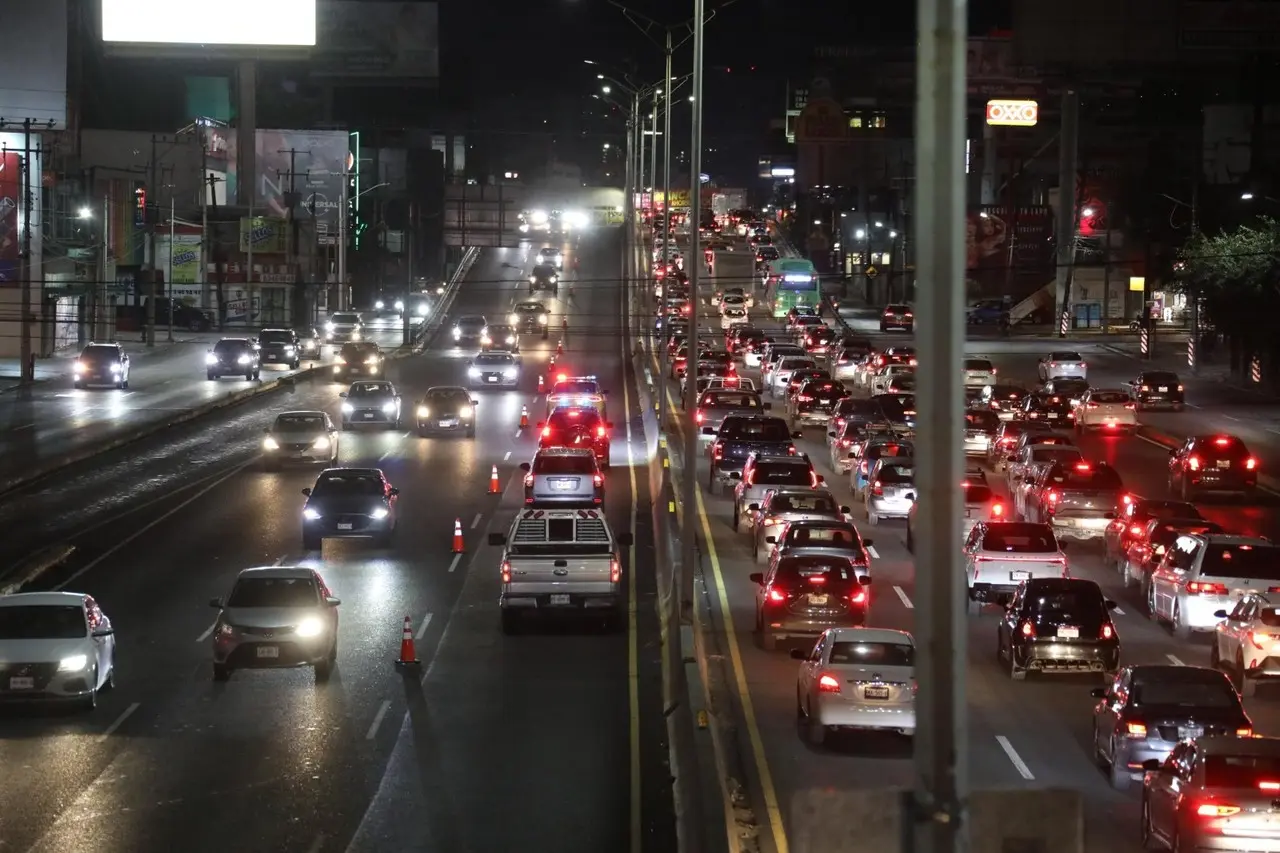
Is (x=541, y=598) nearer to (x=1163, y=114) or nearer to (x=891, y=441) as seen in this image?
(x=891, y=441)

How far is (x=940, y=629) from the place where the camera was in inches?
263

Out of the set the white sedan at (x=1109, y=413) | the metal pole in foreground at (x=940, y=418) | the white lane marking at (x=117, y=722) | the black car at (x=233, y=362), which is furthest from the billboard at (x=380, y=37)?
the metal pole in foreground at (x=940, y=418)

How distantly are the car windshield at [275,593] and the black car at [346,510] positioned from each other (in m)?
9.33

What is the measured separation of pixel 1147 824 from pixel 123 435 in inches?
1548

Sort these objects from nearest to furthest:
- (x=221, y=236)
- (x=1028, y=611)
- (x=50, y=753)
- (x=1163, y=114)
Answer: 1. (x=50, y=753)
2. (x=1028, y=611)
3. (x=221, y=236)
4. (x=1163, y=114)

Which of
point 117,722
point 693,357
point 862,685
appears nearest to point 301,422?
point 693,357

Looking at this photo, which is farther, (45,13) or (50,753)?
(45,13)

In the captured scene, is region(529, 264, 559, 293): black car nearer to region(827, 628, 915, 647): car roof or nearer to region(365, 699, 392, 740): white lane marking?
region(365, 699, 392, 740): white lane marking

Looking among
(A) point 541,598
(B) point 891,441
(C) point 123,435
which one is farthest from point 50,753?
(C) point 123,435

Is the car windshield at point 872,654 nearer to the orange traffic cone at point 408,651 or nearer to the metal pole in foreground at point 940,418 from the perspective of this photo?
the orange traffic cone at point 408,651

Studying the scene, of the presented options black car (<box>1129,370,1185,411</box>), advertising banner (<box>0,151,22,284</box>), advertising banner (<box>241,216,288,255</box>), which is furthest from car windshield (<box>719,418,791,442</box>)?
advertising banner (<box>241,216,288,255</box>)

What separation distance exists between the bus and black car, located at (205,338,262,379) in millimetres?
38191

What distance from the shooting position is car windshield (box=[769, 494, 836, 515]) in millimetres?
33188

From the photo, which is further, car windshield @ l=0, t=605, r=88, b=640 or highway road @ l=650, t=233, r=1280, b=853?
car windshield @ l=0, t=605, r=88, b=640
